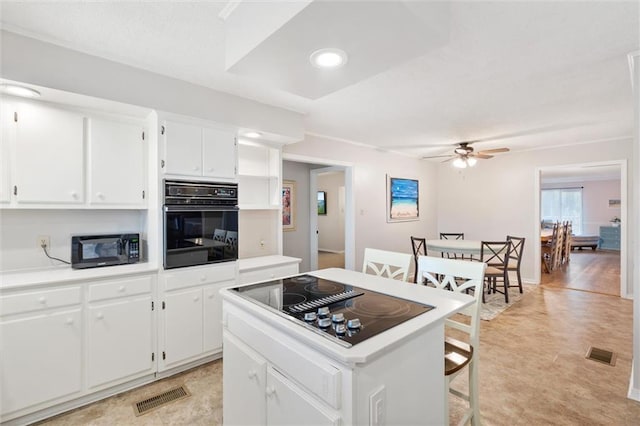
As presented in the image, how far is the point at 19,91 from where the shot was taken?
1.98 m

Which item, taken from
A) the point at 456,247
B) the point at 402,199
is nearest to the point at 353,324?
the point at 456,247

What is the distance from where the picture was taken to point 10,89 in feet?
6.42

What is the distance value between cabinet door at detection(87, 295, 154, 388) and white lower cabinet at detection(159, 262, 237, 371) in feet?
0.39

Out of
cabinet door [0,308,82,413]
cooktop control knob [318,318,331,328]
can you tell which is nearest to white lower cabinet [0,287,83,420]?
cabinet door [0,308,82,413]

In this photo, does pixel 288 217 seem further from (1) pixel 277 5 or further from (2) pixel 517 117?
(1) pixel 277 5

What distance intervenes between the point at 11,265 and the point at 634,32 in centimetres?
451

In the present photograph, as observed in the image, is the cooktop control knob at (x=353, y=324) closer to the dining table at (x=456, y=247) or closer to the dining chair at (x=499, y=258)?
the dining chair at (x=499, y=258)

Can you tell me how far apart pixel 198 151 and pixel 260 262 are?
1.28 meters

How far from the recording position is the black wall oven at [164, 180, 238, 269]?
2479mm

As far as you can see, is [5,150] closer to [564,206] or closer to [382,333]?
[382,333]

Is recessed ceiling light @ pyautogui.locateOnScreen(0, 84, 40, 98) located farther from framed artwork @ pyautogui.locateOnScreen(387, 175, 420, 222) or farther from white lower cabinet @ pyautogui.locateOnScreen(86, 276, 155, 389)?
framed artwork @ pyautogui.locateOnScreen(387, 175, 420, 222)

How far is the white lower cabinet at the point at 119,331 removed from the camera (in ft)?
7.06

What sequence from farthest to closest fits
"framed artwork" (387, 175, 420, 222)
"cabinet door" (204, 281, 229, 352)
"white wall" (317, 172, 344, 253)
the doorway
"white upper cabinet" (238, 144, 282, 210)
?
"white wall" (317, 172, 344, 253), "framed artwork" (387, 175, 420, 222), the doorway, "white upper cabinet" (238, 144, 282, 210), "cabinet door" (204, 281, 229, 352)

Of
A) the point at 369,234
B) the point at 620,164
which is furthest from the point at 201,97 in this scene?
the point at 620,164
